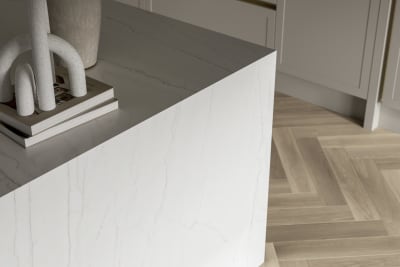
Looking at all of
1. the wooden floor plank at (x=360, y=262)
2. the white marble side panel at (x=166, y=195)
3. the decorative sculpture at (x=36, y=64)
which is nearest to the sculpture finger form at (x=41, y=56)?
the decorative sculpture at (x=36, y=64)

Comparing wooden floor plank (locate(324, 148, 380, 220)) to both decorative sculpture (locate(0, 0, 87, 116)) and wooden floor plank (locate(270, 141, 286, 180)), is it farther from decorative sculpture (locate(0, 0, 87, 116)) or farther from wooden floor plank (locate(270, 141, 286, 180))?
decorative sculpture (locate(0, 0, 87, 116))

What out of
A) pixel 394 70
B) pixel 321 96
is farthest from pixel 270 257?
pixel 321 96

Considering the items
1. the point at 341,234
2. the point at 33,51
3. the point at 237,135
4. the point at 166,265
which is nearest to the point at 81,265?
the point at 166,265

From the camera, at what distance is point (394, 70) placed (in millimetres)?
2916

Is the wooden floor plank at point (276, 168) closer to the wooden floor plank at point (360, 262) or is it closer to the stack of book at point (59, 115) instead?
the wooden floor plank at point (360, 262)

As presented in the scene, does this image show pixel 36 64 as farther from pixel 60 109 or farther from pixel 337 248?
pixel 337 248

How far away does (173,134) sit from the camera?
1.59m

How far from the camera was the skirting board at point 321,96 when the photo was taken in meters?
3.21

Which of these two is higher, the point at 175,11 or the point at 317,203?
the point at 175,11

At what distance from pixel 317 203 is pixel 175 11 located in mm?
A: 1449

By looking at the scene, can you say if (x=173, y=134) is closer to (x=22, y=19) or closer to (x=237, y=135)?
(x=237, y=135)

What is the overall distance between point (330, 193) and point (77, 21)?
55.2 inches

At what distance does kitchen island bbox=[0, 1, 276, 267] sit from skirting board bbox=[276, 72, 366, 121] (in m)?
1.27

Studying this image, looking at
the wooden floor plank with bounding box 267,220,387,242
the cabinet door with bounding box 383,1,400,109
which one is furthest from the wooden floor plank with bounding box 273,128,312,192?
the cabinet door with bounding box 383,1,400,109
